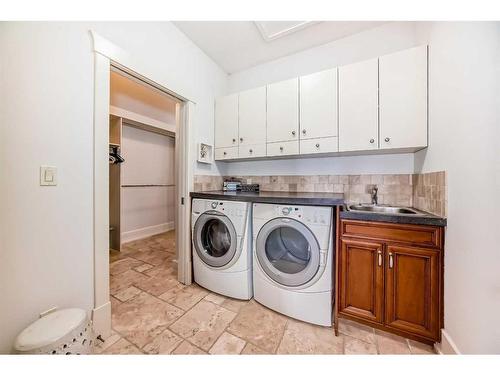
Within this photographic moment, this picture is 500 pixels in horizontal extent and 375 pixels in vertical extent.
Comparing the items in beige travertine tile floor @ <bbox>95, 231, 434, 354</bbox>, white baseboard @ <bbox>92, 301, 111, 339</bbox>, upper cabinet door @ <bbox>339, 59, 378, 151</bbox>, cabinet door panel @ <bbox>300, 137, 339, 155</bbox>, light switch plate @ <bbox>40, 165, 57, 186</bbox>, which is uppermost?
upper cabinet door @ <bbox>339, 59, 378, 151</bbox>

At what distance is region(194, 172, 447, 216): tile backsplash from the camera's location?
1271 mm

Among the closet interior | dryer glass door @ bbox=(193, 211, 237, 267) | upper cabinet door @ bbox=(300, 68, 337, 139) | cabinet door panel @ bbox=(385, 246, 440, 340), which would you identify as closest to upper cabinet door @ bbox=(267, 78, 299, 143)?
upper cabinet door @ bbox=(300, 68, 337, 139)

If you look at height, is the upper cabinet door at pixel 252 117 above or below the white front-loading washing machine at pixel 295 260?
above

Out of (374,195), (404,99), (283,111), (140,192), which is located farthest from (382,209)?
(140,192)

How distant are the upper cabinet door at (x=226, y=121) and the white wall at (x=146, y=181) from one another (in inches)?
74.0

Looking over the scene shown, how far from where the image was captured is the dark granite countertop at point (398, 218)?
110cm

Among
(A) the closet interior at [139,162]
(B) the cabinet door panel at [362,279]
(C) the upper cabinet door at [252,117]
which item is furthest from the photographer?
(A) the closet interior at [139,162]

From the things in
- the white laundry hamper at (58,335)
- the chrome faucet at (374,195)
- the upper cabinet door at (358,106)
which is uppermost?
the upper cabinet door at (358,106)

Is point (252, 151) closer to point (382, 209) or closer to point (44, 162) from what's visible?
point (382, 209)

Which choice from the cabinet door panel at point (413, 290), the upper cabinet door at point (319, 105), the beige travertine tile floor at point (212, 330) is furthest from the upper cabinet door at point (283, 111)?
the beige travertine tile floor at point (212, 330)

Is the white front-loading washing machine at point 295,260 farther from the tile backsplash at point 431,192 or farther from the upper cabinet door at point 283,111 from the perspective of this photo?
the upper cabinet door at point 283,111

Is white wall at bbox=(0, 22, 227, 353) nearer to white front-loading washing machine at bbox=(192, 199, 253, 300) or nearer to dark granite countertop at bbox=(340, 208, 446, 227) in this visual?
white front-loading washing machine at bbox=(192, 199, 253, 300)

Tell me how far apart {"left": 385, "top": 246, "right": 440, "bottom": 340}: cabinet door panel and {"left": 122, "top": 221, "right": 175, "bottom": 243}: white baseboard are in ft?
11.6

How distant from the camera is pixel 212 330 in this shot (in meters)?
1.30
